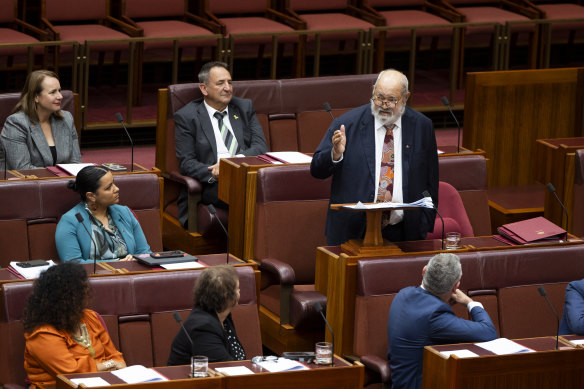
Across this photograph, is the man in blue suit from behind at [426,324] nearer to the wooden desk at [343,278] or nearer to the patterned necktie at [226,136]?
the wooden desk at [343,278]

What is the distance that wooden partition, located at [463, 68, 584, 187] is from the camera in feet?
13.8

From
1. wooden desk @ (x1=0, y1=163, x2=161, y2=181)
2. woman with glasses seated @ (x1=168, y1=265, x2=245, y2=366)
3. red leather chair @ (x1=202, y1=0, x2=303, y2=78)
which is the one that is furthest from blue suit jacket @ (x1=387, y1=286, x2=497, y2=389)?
red leather chair @ (x1=202, y1=0, x2=303, y2=78)

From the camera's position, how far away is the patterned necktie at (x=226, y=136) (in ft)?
12.6

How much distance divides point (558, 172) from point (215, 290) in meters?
1.60

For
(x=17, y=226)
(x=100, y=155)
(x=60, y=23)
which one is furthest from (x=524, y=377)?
(x=60, y=23)

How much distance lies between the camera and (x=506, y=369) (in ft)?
8.28

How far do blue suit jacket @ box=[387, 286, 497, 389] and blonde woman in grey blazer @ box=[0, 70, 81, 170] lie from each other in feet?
4.69

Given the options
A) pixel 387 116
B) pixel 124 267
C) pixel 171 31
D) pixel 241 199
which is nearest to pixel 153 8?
pixel 171 31

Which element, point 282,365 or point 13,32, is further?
point 13,32

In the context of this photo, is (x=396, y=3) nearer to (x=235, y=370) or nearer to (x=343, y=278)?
(x=343, y=278)

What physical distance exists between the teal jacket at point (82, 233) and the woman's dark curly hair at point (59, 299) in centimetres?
53

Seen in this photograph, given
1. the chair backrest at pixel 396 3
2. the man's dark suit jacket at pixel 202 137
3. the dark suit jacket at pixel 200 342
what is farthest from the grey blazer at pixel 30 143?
the chair backrest at pixel 396 3

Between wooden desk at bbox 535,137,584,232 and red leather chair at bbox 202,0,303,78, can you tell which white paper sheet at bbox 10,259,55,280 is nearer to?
wooden desk at bbox 535,137,584,232

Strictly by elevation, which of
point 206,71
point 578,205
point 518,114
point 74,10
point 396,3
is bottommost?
point 578,205
